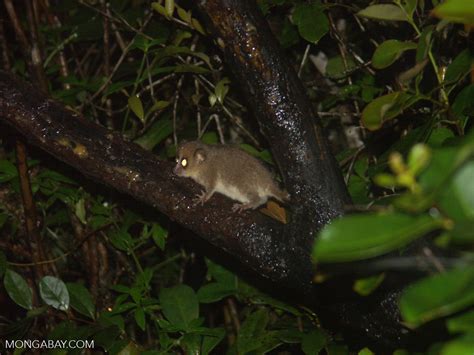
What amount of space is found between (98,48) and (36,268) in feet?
5.89

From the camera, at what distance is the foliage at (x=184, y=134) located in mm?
2850

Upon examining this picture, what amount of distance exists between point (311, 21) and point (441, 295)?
2.76 metres

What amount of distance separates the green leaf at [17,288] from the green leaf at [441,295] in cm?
315

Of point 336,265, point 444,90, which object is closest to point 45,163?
point 444,90

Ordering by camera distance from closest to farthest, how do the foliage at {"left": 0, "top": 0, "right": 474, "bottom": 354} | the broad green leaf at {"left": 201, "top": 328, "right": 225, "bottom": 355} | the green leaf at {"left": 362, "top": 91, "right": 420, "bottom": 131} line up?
the green leaf at {"left": 362, "top": 91, "right": 420, "bottom": 131} → the foliage at {"left": 0, "top": 0, "right": 474, "bottom": 354} → the broad green leaf at {"left": 201, "top": 328, "right": 225, "bottom": 355}

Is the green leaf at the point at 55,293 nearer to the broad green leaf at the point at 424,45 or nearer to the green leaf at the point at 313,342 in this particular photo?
the green leaf at the point at 313,342

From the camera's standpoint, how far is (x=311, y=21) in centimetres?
345

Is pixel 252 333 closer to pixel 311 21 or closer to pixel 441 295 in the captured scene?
pixel 311 21

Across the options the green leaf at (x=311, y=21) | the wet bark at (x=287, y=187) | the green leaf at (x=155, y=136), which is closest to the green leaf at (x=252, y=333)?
the wet bark at (x=287, y=187)

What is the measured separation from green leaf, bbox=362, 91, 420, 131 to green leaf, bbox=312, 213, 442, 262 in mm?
1422

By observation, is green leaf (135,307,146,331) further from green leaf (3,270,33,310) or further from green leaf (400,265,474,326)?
green leaf (400,265,474,326)

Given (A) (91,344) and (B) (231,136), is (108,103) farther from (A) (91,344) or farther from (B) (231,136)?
(A) (91,344)

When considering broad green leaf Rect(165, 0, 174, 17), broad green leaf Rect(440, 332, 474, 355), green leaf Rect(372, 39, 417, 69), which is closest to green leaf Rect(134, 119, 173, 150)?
broad green leaf Rect(165, 0, 174, 17)

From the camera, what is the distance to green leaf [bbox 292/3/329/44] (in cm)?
338
